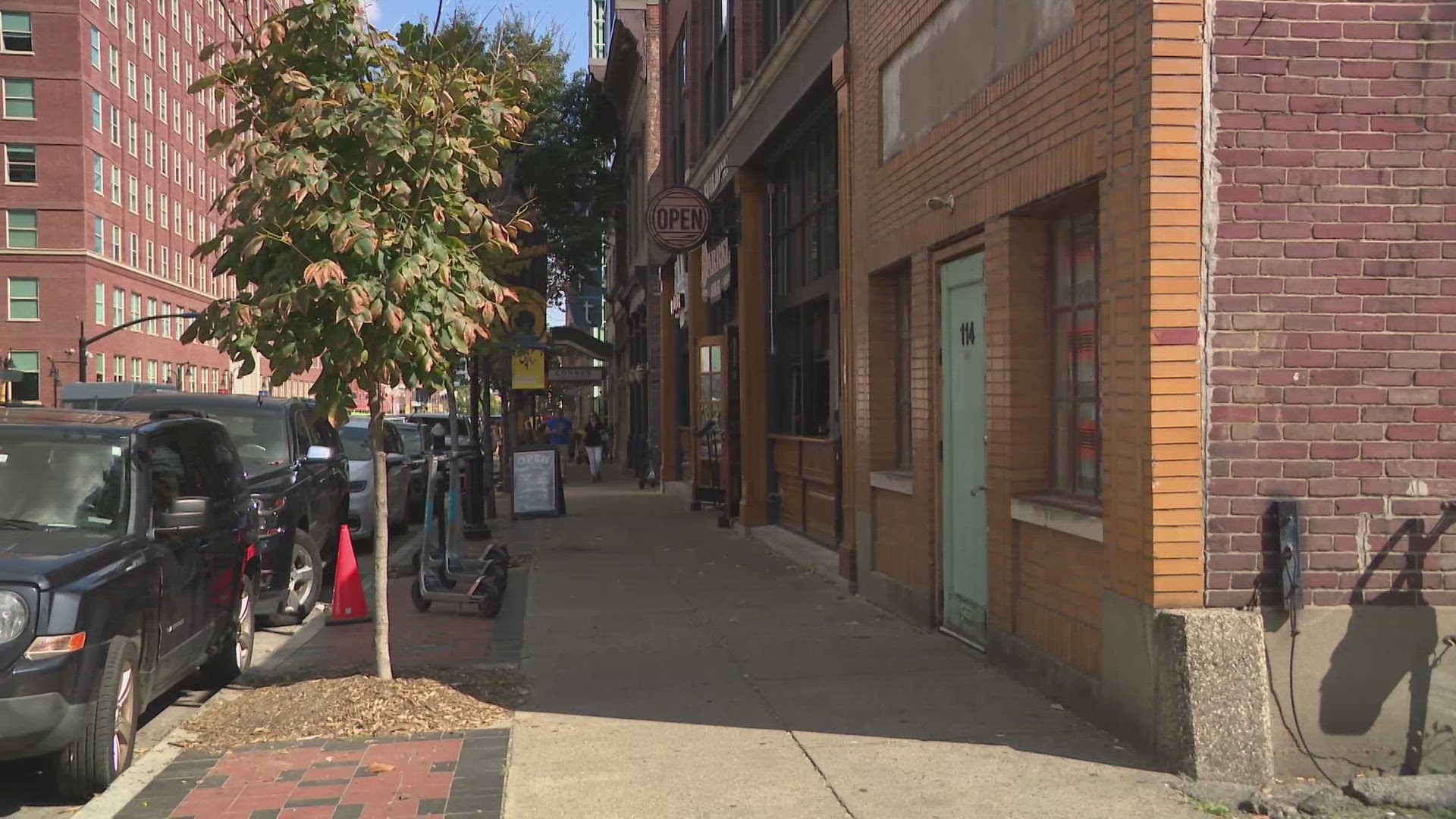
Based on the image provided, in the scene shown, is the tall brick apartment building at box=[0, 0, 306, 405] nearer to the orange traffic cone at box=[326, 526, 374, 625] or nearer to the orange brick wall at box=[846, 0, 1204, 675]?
the orange traffic cone at box=[326, 526, 374, 625]

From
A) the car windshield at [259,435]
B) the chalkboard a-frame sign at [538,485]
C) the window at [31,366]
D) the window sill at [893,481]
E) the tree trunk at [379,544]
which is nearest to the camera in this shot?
the tree trunk at [379,544]

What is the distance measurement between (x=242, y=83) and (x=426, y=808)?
431 cm

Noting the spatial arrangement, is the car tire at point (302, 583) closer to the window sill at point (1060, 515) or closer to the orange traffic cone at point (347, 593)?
the orange traffic cone at point (347, 593)

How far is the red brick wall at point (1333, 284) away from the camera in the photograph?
18.9 ft

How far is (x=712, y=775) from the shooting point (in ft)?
19.4

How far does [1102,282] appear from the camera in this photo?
630 centimetres

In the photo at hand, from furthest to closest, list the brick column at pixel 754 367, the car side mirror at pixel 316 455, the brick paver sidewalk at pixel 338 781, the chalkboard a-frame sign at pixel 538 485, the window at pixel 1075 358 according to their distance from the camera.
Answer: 1. the chalkboard a-frame sign at pixel 538 485
2. the brick column at pixel 754 367
3. the car side mirror at pixel 316 455
4. the window at pixel 1075 358
5. the brick paver sidewalk at pixel 338 781

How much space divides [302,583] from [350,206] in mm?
4791

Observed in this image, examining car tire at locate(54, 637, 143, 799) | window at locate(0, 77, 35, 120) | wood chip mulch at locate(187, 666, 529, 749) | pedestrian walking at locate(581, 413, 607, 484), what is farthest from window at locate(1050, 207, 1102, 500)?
window at locate(0, 77, 35, 120)

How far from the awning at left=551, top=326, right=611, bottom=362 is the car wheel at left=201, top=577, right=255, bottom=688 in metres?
12.5

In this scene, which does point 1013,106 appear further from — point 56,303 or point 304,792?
point 56,303

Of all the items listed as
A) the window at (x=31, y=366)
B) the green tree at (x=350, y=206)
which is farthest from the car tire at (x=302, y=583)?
the window at (x=31, y=366)

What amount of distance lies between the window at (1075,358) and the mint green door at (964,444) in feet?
2.17

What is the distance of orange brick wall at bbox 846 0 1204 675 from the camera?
18.8 ft
